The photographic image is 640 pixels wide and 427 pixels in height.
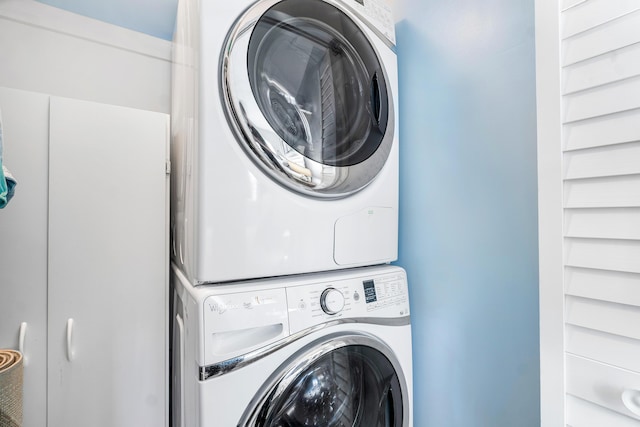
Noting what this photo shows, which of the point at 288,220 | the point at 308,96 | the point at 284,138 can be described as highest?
the point at 308,96

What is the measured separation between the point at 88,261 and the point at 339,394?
90 cm

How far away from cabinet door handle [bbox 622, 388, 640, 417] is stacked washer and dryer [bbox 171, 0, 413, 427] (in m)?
0.55

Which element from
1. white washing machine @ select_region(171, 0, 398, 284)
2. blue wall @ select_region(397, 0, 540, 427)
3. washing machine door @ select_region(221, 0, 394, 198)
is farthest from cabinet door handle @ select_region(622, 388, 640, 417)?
washing machine door @ select_region(221, 0, 394, 198)

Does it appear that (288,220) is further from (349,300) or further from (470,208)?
(470,208)

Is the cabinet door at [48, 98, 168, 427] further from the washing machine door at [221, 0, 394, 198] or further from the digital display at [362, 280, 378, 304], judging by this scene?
the digital display at [362, 280, 378, 304]

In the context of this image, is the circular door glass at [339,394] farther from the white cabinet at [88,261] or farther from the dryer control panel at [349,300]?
the white cabinet at [88,261]

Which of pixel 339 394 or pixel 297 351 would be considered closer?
pixel 297 351

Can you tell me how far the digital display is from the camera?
3.27 ft

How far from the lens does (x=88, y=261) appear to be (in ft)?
3.28

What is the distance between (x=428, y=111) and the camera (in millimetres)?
1130

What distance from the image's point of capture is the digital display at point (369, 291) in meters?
1.00

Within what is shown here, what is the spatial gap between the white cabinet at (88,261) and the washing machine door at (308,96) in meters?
0.49

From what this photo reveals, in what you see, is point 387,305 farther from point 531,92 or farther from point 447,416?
point 531,92

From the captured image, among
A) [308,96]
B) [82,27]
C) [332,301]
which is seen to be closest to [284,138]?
→ [308,96]
